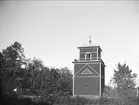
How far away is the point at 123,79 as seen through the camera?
33656mm

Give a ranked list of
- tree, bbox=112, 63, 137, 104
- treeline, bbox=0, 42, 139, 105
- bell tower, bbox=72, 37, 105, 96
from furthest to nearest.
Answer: tree, bbox=112, 63, 137, 104, bell tower, bbox=72, 37, 105, 96, treeline, bbox=0, 42, 139, 105

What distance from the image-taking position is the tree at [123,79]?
30503 millimetres

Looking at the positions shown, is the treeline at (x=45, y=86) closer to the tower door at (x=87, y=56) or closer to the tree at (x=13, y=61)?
the tree at (x=13, y=61)

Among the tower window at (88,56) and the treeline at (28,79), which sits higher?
the tower window at (88,56)

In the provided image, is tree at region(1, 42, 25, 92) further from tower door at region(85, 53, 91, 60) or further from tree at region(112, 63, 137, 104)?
tree at region(112, 63, 137, 104)

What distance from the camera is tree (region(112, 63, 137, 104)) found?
100 ft

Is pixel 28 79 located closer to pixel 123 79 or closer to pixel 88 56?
pixel 88 56

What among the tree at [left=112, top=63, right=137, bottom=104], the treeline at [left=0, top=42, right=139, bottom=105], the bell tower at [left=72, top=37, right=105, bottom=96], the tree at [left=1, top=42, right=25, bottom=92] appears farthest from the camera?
the tree at [left=1, top=42, right=25, bottom=92]

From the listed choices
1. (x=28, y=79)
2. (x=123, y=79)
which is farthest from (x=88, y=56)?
Answer: (x=28, y=79)

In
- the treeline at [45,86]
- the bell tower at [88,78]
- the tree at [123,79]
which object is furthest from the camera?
the tree at [123,79]

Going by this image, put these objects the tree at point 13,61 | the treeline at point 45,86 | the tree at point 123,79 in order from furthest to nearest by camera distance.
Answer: the tree at point 13,61 < the tree at point 123,79 < the treeline at point 45,86

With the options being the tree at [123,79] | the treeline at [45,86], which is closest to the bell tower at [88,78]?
the treeline at [45,86]

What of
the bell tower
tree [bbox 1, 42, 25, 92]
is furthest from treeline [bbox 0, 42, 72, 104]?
the bell tower

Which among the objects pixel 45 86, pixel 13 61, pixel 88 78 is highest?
pixel 13 61
